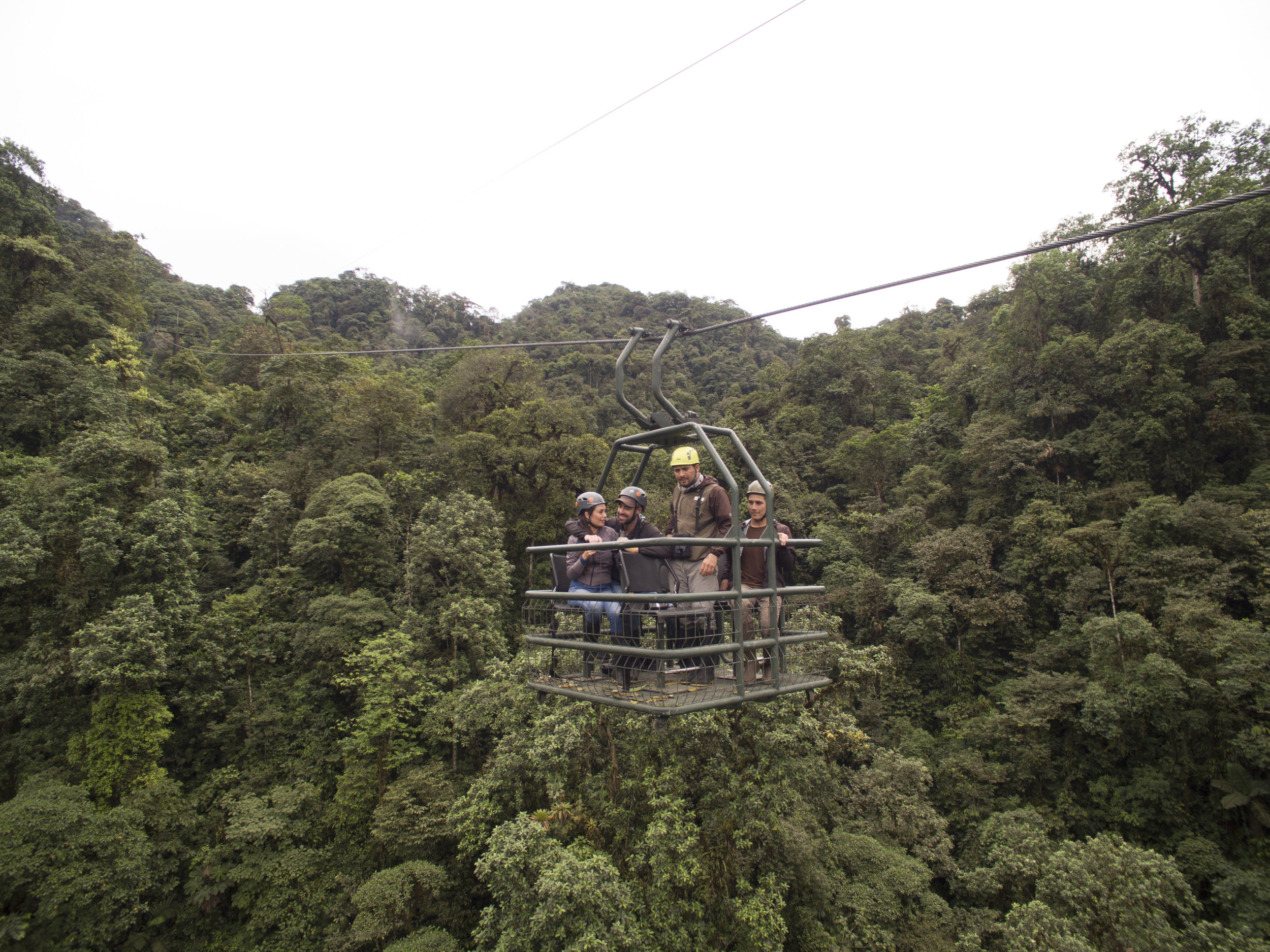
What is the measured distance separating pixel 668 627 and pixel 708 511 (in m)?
0.89

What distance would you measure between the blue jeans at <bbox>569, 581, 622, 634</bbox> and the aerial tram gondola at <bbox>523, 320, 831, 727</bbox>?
0.04ft

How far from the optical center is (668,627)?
3361 millimetres

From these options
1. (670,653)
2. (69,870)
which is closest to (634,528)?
(670,653)

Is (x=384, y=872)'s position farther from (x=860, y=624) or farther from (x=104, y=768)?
(x=860, y=624)

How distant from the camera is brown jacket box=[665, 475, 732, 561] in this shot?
3.89 metres

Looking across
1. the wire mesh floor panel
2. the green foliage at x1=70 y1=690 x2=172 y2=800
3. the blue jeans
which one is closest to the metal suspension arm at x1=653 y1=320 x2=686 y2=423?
the blue jeans

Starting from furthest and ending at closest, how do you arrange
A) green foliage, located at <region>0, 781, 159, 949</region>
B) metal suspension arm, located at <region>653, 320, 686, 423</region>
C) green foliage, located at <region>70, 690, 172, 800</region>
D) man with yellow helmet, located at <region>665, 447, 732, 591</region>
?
green foliage, located at <region>70, 690, 172, 800</region> → green foliage, located at <region>0, 781, 159, 949</region> → man with yellow helmet, located at <region>665, 447, 732, 591</region> → metal suspension arm, located at <region>653, 320, 686, 423</region>

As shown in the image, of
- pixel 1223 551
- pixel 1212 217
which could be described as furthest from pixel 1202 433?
pixel 1212 217

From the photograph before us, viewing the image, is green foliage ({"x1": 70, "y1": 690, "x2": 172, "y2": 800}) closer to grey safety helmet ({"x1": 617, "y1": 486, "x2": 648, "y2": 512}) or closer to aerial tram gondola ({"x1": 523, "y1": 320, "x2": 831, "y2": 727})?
aerial tram gondola ({"x1": 523, "y1": 320, "x2": 831, "y2": 727})

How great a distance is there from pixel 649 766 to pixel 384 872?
5.26m

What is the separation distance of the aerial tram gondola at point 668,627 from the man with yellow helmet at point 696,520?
0.12m

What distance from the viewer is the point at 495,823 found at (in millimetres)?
11461

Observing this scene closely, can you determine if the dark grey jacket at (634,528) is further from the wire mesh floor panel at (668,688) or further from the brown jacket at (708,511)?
the wire mesh floor panel at (668,688)

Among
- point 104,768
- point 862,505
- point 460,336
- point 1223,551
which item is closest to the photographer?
point 104,768
